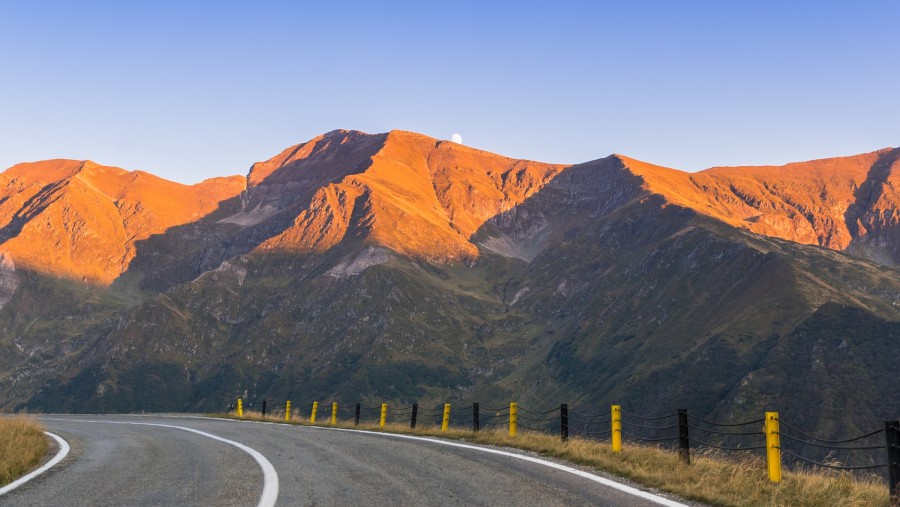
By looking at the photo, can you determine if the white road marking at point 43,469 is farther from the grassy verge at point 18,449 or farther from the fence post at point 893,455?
the fence post at point 893,455

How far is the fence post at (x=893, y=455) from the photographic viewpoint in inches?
437

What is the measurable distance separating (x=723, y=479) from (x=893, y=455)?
9.72 ft

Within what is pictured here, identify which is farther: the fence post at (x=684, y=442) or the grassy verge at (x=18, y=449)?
the fence post at (x=684, y=442)

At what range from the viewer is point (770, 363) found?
523 feet

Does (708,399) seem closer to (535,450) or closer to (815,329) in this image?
(815,329)

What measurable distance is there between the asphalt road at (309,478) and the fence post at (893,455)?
12.4 ft

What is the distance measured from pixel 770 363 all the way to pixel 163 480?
165m

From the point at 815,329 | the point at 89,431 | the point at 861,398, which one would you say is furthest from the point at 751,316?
the point at 89,431

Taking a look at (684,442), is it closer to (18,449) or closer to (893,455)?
(893,455)

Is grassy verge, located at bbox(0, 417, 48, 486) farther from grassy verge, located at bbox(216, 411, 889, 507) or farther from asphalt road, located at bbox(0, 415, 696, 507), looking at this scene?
grassy verge, located at bbox(216, 411, 889, 507)

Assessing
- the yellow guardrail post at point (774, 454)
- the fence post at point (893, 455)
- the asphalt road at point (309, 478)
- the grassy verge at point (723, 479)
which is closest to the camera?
the asphalt road at point (309, 478)

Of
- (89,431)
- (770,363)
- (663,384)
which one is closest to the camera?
(89,431)

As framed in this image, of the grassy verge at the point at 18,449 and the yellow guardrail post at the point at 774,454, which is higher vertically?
the yellow guardrail post at the point at 774,454

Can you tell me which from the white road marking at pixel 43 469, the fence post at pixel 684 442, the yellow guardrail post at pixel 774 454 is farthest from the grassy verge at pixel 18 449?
the yellow guardrail post at pixel 774 454
